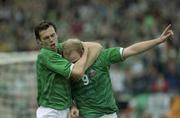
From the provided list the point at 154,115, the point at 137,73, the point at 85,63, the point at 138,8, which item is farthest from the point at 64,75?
the point at 138,8

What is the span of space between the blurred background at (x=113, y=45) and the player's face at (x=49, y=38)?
563cm

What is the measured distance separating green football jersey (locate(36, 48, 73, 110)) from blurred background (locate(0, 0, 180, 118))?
552 cm

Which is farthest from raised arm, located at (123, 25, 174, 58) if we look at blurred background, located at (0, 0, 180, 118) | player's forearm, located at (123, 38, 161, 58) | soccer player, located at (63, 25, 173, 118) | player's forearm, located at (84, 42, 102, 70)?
blurred background, located at (0, 0, 180, 118)

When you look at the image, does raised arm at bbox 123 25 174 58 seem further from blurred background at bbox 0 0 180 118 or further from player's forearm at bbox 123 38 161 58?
Result: blurred background at bbox 0 0 180 118

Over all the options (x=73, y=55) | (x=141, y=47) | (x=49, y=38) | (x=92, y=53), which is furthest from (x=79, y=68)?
(x=141, y=47)

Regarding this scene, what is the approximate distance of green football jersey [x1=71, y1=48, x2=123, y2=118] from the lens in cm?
810

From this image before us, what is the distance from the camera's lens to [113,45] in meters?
17.6

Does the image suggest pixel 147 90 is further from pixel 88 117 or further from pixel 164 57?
pixel 88 117

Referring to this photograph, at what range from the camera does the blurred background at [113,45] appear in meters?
13.8

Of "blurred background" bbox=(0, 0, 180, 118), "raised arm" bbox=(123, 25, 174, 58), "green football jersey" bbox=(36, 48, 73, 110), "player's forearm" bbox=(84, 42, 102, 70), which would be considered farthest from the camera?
"blurred background" bbox=(0, 0, 180, 118)

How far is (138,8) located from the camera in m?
20.2

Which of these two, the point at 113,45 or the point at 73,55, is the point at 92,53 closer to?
the point at 73,55

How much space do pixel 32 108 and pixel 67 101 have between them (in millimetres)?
5846

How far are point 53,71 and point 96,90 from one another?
51cm
